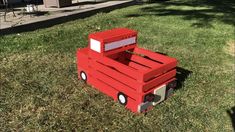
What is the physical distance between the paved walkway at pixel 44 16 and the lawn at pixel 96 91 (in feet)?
2.04

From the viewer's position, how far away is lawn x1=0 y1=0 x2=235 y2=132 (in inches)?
212

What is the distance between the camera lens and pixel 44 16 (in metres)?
12.9

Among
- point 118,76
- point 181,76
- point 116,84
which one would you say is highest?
point 118,76

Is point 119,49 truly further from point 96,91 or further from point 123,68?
point 96,91

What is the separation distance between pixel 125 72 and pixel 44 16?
841cm

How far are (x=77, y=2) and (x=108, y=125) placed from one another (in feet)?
41.0

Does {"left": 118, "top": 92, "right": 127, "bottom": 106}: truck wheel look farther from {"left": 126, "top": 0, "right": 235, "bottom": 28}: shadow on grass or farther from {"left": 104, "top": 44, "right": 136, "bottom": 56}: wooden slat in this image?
{"left": 126, "top": 0, "right": 235, "bottom": 28}: shadow on grass

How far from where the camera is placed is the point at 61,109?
5.69m

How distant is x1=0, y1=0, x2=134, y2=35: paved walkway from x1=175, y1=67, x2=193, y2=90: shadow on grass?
20.8 ft

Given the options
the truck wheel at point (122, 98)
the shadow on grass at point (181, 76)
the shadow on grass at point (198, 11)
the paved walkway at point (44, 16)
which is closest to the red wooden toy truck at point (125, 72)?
the truck wheel at point (122, 98)

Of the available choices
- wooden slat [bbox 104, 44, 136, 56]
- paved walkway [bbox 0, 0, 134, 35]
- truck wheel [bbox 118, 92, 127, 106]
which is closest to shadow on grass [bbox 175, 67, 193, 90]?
wooden slat [bbox 104, 44, 136, 56]

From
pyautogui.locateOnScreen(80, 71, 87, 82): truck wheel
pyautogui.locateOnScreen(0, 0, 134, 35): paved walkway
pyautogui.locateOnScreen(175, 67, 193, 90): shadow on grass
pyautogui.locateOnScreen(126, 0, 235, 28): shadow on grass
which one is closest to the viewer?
pyautogui.locateOnScreen(80, 71, 87, 82): truck wheel

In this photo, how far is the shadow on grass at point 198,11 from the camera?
43.8ft

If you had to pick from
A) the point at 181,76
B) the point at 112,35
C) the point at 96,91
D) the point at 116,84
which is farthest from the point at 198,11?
the point at 116,84
